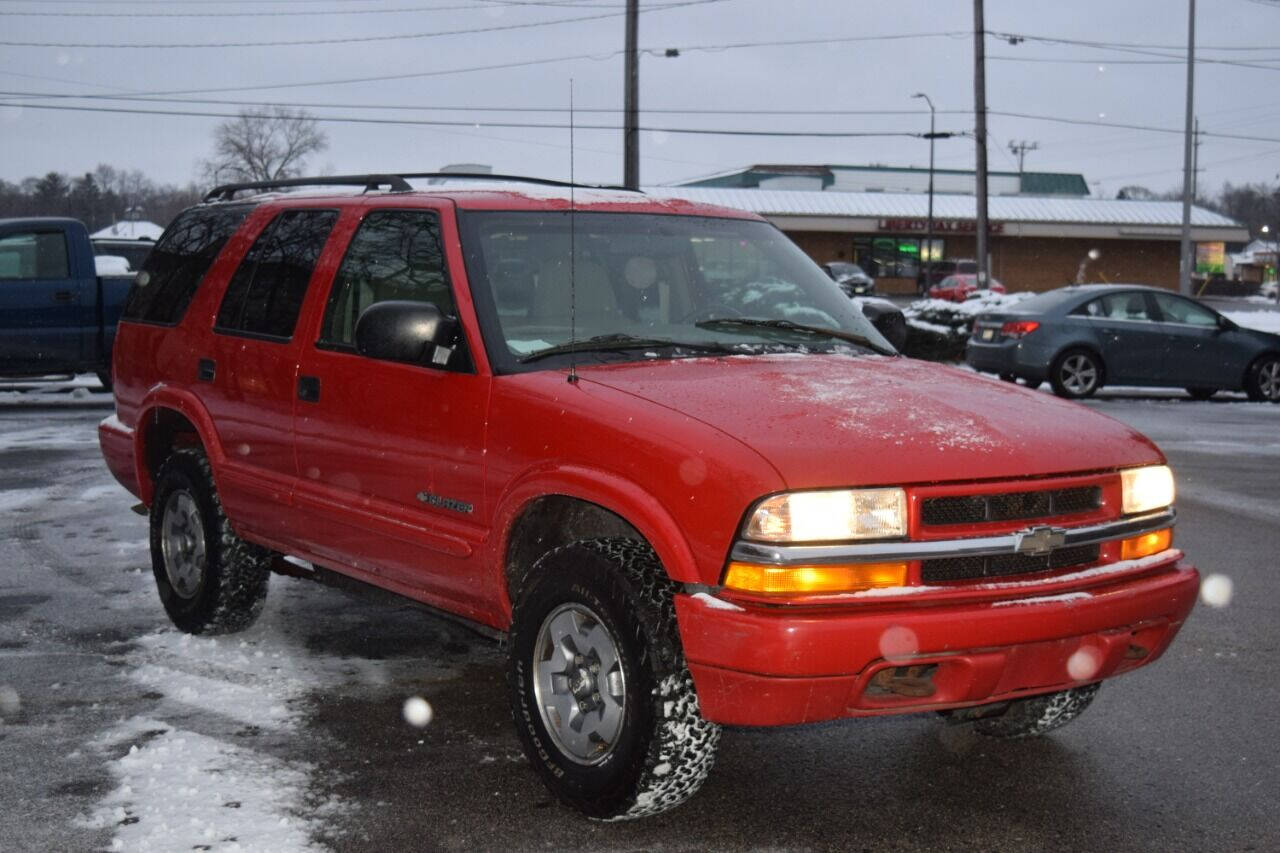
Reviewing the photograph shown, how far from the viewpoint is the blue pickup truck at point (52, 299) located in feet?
A: 53.4

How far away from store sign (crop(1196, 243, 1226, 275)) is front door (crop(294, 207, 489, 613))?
91.5m

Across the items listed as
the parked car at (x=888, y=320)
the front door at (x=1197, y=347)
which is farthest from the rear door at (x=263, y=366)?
the front door at (x=1197, y=347)

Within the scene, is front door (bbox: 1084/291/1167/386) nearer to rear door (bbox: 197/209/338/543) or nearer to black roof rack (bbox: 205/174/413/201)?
black roof rack (bbox: 205/174/413/201)

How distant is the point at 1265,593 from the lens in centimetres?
731

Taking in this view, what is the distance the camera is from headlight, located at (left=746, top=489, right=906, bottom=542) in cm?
374

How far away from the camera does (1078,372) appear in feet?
62.0

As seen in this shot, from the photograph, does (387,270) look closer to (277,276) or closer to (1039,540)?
(277,276)

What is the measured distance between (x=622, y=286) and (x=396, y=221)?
0.89 m

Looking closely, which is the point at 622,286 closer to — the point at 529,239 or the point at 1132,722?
the point at 529,239

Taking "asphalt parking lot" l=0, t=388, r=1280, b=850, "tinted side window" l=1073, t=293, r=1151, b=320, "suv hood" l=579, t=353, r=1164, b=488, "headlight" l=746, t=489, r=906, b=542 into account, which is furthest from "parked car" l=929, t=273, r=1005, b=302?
"headlight" l=746, t=489, r=906, b=542

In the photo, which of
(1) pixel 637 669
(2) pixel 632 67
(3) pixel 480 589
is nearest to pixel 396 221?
(3) pixel 480 589

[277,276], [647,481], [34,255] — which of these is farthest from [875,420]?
[34,255]

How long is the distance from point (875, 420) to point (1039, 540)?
0.54 m

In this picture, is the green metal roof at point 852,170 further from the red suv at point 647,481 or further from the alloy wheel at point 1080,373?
the red suv at point 647,481
